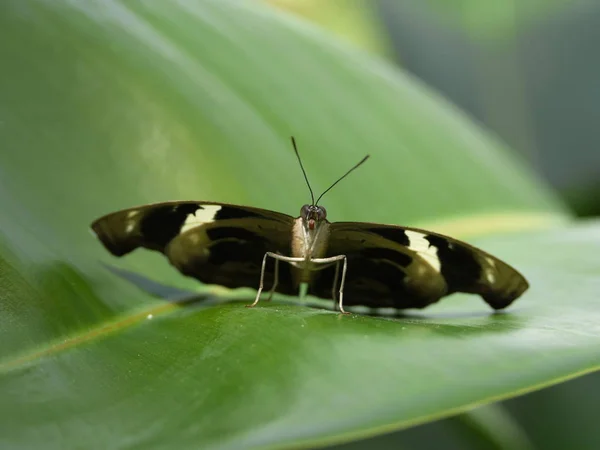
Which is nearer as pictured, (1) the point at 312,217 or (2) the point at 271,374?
(2) the point at 271,374

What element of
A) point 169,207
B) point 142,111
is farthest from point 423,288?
point 142,111

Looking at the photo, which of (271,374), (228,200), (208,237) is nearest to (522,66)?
(228,200)

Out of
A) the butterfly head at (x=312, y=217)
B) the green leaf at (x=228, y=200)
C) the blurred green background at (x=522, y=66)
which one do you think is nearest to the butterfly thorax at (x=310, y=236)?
the butterfly head at (x=312, y=217)

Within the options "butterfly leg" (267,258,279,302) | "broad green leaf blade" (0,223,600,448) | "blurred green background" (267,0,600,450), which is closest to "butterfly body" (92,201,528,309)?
"butterfly leg" (267,258,279,302)

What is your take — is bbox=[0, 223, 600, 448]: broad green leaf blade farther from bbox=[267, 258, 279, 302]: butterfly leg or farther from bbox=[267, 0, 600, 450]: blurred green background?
bbox=[267, 0, 600, 450]: blurred green background

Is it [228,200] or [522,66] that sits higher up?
[522,66]

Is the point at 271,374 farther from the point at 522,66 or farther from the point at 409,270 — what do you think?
the point at 522,66

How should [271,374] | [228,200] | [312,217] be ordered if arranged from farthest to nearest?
[228,200] → [312,217] → [271,374]
